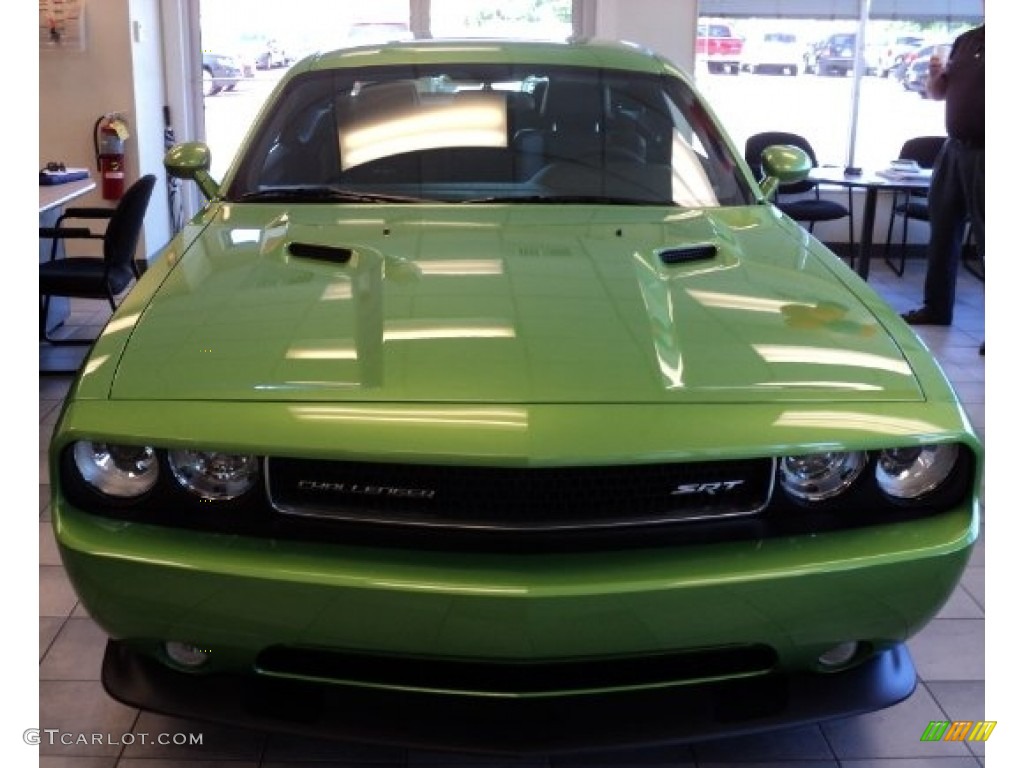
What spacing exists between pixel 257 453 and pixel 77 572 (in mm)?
374

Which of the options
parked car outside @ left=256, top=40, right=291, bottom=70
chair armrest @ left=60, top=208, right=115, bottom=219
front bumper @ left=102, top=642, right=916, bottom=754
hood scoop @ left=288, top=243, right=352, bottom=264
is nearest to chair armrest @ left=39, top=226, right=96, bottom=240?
chair armrest @ left=60, top=208, right=115, bottom=219

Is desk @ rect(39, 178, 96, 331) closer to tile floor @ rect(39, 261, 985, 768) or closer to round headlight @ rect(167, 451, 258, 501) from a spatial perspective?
tile floor @ rect(39, 261, 985, 768)

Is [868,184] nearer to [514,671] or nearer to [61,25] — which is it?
[61,25]

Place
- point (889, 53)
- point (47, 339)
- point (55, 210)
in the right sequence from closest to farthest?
point (47, 339), point (55, 210), point (889, 53)

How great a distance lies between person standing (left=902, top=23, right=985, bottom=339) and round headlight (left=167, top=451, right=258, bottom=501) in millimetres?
4611

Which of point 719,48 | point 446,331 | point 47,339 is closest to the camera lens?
point 446,331

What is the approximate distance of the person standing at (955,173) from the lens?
5.27 meters

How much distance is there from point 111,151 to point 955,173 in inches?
191

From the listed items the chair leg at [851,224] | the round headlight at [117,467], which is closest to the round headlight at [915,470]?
the round headlight at [117,467]

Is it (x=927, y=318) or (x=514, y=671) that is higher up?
(x=514, y=671)

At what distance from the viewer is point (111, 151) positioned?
6547 mm

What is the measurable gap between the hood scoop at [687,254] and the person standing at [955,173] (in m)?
3.52

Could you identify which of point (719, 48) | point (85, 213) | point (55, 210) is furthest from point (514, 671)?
point (719, 48)

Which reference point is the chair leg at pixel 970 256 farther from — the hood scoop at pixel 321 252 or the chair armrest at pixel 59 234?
the hood scoop at pixel 321 252
